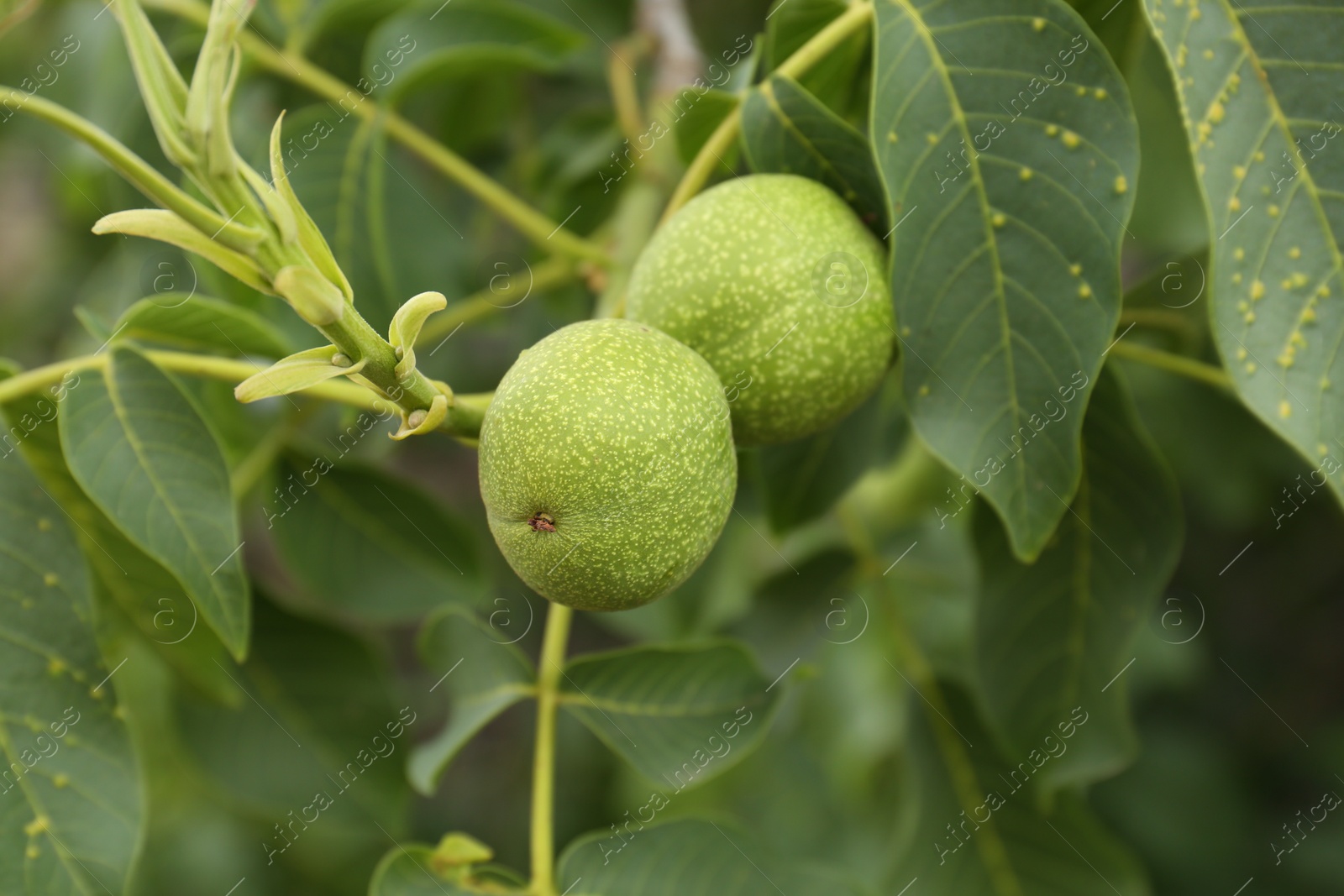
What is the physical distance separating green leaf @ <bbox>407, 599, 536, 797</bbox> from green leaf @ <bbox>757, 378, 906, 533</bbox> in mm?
472

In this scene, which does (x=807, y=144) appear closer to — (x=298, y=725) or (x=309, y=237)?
(x=309, y=237)

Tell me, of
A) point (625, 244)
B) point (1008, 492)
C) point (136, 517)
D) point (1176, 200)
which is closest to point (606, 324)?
point (1008, 492)

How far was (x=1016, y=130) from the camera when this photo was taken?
1.17 meters

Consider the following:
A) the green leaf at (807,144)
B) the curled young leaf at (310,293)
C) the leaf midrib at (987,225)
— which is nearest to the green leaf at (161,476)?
the curled young leaf at (310,293)

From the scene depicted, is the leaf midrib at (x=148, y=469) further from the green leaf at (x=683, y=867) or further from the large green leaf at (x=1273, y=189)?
the large green leaf at (x=1273, y=189)

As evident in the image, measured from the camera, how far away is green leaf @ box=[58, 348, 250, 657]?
1248 mm

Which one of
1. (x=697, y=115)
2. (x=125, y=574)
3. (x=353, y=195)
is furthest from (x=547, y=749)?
(x=353, y=195)

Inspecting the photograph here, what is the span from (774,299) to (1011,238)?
0.27 m

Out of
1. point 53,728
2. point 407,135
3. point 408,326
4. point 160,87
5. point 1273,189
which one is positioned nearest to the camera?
point 160,87

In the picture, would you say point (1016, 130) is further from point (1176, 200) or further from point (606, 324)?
point (1176, 200)

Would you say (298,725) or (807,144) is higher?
(807,144)

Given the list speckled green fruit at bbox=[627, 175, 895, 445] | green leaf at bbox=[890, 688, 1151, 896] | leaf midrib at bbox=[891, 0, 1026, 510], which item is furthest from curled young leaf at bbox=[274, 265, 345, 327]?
green leaf at bbox=[890, 688, 1151, 896]

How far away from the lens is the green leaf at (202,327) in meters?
1.42

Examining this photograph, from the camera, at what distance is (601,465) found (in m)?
0.99
